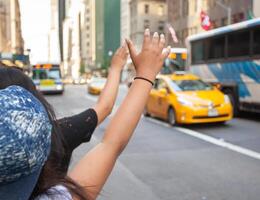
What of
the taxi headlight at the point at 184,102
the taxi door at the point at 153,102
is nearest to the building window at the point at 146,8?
the taxi door at the point at 153,102

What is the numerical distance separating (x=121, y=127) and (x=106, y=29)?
138 m

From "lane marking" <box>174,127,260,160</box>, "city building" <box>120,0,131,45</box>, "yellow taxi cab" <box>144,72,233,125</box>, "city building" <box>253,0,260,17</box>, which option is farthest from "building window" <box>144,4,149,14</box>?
"lane marking" <box>174,127,260,160</box>

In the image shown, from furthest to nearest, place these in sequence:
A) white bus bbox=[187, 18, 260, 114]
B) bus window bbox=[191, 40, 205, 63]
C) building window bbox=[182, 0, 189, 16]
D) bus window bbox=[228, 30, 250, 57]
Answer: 1. building window bbox=[182, 0, 189, 16]
2. bus window bbox=[191, 40, 205, 63]
3. bus window bbox=[228, 30, 250, 57]
4. white bus bbox=[187, 18, 260, 114]

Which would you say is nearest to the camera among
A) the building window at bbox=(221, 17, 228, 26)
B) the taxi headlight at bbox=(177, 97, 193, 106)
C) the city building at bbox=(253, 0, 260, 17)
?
the taxi headlight at bbox=(177, 97, 193, 106)

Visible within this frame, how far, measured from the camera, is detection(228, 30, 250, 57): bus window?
13.8 meters

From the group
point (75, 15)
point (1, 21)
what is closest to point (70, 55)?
point (75, 15)

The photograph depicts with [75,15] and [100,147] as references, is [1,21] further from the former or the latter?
[75,15]

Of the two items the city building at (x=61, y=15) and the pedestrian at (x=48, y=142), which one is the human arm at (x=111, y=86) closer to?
the pedestrian at (x=48, y=142)

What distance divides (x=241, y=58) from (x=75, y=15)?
174898 mm

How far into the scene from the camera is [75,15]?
183375mm

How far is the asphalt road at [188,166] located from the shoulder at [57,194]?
4.07 m

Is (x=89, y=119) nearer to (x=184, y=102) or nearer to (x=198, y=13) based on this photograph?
(x=184, y=102)

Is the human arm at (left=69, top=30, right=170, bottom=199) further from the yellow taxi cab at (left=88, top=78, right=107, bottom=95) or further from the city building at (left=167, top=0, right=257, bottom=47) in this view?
the city building at (left=167, top=0, right=257, bottom=47)

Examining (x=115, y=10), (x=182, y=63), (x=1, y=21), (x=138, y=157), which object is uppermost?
(x=115, y=10)
